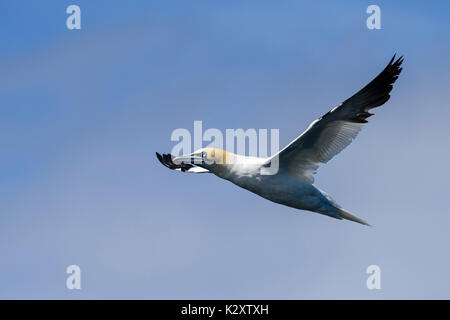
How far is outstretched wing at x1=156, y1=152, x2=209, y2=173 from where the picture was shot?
1973cm

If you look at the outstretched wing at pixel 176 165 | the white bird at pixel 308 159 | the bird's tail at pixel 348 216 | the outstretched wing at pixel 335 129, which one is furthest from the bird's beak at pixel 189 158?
the bird's tail at pixel 348 216

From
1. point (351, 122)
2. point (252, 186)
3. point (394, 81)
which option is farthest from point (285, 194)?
point (394, 81)

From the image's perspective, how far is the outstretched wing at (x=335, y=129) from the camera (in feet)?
53.9

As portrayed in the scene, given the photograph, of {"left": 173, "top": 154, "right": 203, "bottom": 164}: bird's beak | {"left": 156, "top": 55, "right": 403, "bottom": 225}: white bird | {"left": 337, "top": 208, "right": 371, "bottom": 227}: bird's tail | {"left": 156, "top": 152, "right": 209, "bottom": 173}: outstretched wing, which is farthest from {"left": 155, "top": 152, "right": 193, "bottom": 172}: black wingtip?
{"left": 337, "top": 208, "right": 371, "bottom": 227}: bird's tail

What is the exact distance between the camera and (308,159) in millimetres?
17094

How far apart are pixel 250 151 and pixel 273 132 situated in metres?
0.63

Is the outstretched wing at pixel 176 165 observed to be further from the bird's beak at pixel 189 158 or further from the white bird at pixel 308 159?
the white bird at pixel 308 159

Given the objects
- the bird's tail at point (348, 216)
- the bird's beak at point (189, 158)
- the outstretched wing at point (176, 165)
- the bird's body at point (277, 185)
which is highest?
the outstretched wing at point (176, 165)

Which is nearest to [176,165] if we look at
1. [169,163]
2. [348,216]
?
[169,163]

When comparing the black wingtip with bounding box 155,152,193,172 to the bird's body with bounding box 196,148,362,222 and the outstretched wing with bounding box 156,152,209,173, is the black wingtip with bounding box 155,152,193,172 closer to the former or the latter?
the outstretched wing with bounding box 156,152,209,173

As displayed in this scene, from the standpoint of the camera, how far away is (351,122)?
658 inches

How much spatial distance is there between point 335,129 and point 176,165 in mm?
4798
